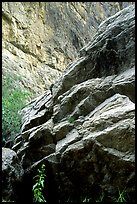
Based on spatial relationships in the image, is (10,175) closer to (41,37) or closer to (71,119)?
(71,119)

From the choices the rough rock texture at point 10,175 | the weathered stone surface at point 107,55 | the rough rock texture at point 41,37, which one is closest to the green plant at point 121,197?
the rough rock texture at point 10,175

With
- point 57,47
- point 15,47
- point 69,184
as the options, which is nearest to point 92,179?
point 69,184

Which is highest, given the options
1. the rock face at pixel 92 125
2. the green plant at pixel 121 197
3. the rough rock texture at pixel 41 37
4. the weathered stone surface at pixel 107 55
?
the rough rock texture at pixel 41 37

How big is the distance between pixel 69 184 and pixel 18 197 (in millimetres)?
1267

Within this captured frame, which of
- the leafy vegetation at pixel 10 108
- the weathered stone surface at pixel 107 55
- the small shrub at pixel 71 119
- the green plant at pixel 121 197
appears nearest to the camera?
the green plant at pixel 121 197

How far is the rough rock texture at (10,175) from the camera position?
676cm

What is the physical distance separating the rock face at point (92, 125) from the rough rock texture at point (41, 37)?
471 centimetres

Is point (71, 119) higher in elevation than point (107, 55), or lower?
lower

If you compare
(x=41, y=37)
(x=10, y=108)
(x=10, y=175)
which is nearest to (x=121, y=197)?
(x=10, y=175)

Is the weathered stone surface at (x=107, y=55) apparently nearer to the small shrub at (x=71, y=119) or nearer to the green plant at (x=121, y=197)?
the small shrub at (x=71, y=119)

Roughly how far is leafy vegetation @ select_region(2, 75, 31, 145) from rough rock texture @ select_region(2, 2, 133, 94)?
5.92ft

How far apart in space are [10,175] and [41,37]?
1073 cm

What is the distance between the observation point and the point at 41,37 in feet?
54.5

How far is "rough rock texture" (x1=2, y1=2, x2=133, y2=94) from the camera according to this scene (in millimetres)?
14492
